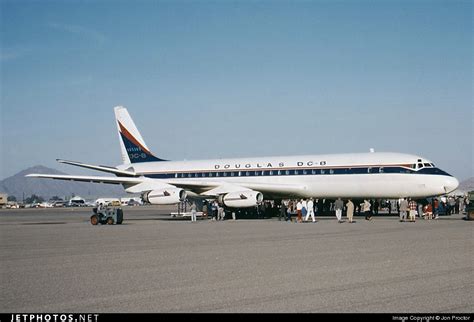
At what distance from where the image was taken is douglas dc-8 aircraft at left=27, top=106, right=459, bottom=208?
3781 cm

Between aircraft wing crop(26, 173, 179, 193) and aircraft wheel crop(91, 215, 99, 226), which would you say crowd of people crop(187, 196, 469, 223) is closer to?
aircraft wing crop(26, 173, 179, 193)

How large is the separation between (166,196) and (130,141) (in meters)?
12.9

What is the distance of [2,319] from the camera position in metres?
8.22

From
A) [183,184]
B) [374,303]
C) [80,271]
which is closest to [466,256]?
[374,303]

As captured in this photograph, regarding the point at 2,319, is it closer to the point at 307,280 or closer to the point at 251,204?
the point at 307,280

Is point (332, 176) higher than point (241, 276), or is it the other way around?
point (332, 176)

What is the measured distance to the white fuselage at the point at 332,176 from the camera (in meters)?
37.6

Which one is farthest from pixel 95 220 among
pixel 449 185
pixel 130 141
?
pixel 449 185

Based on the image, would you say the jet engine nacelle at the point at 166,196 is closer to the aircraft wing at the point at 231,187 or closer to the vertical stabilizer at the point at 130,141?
the aircraft wing at the point at 231,187

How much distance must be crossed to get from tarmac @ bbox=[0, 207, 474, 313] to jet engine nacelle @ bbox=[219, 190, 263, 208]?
19354 millimetres

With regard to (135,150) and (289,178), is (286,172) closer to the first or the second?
(289,178)

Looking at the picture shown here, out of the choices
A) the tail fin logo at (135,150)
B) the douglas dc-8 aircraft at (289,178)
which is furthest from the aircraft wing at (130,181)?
the tail fin logo at (135,150)

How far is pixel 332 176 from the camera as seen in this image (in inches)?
1569

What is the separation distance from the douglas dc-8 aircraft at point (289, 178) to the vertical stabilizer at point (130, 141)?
270 centimetres
